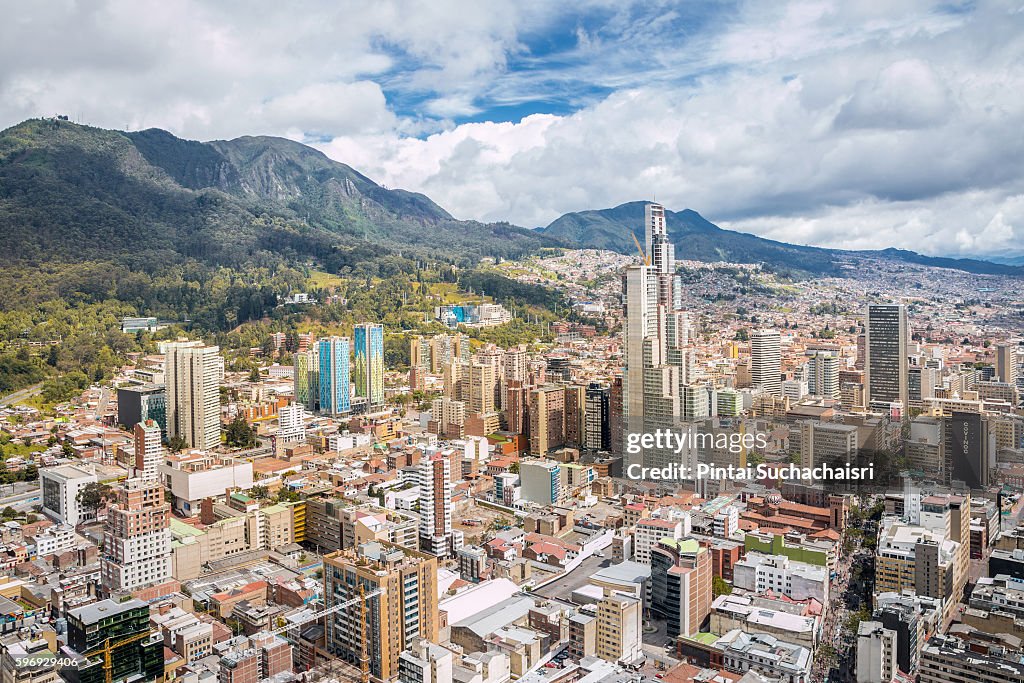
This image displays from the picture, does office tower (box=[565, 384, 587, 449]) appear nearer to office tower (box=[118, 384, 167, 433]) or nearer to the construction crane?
office tower (box=[118, 384, 167, 433])

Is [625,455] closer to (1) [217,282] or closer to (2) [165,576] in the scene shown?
(2) [165,576]

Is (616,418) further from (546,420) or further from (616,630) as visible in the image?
(616,630)

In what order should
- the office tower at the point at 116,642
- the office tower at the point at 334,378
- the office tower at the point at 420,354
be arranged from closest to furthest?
the office tower at the point at 116,642, the office tower at the point at 334,378, the office tower at the point at 420,354

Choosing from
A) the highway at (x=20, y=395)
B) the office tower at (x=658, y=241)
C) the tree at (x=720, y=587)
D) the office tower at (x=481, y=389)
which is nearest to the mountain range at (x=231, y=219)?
the office tower at (x=658, y=241)

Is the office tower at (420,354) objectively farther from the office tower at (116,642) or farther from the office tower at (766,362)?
the office tower at (116,642)

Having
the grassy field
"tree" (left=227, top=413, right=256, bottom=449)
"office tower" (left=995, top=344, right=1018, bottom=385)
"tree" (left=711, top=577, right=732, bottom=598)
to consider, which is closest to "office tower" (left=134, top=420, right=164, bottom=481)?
"tree" (left=227, top=413, right=256, bottom=449)

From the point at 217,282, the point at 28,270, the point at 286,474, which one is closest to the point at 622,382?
the point at 286,474
